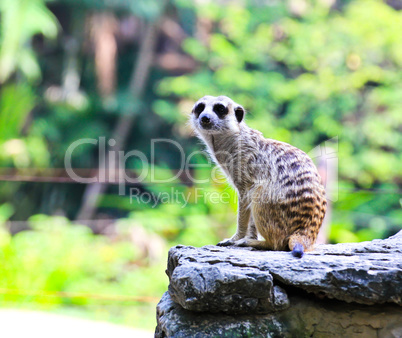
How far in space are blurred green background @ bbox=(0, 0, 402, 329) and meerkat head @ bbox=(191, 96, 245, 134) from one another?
172cm

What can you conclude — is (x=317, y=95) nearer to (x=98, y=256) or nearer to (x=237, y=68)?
(x=237, y=68)

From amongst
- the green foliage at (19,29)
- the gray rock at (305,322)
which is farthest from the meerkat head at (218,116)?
the green foliage at (19,29)

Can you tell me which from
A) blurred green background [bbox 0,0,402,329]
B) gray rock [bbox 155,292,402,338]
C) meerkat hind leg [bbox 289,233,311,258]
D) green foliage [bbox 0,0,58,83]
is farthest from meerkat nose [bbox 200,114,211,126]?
green foliage [bbox 0,0,58,83]

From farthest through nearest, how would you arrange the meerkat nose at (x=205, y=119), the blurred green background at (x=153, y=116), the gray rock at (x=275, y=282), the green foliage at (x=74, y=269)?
the blurred green background at (x=153, y=116) → the green foliage at (x=74, y=269) → the meerkat nose at (x=205, y=119) → the gray rock at (x=275, y=282)

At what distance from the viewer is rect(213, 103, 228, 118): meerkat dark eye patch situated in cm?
267

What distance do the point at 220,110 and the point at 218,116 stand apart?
4 cm

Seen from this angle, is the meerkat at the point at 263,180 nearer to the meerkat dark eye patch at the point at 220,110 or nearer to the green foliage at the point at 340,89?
the meerkat dark eye patch at the point at 220,110

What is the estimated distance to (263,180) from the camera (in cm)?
234

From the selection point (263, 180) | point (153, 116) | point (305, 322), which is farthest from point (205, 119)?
point (153, 116)

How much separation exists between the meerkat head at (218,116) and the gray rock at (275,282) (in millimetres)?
1071

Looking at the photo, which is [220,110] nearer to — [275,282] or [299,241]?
[299,241]

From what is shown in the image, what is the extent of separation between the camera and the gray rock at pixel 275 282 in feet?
5.41

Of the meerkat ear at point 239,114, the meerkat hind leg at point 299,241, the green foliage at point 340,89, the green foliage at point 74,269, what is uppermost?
the green foliage at point 340,89

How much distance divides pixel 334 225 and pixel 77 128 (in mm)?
6126
